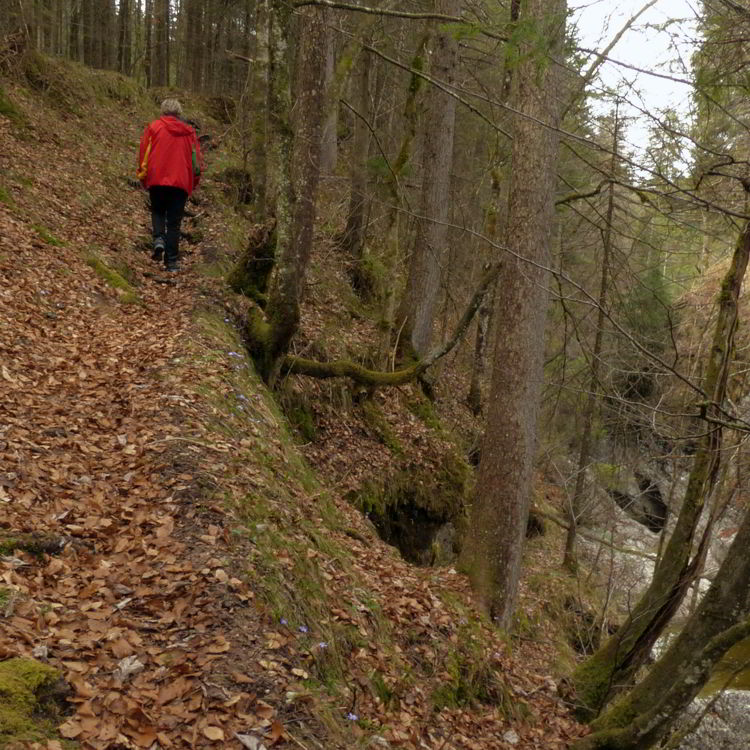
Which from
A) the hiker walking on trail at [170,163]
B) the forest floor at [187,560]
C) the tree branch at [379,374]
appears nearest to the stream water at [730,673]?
the forest floor at [187,560]

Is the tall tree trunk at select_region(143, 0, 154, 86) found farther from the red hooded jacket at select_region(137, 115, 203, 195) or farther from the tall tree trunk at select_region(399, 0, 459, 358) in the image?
the red hooded jacket at select_region(137, 115, 203, 195)

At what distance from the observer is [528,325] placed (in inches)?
267

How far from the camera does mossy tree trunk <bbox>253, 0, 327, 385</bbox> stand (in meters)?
6.36

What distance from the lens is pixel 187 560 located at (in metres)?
4.04

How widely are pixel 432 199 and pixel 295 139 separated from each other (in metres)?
4.50

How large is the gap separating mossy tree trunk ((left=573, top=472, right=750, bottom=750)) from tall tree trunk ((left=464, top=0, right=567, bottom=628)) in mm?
1781

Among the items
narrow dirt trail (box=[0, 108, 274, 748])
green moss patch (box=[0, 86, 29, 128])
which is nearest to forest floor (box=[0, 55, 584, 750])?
narrow dirt trail (box=[0, 108, 274, 748])

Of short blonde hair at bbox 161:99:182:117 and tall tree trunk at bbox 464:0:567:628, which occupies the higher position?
short blonde hair at bbox 161:99:182:117

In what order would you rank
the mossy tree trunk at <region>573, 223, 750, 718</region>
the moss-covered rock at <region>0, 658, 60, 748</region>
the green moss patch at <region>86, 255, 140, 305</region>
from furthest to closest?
the green moss patch at <region>86, 255, 140, 305</region>
the mossy tree trunk at <region>573, 223, 750, 718</region>
the moss-covered rock at <region>0, 658, 60, 748</region>

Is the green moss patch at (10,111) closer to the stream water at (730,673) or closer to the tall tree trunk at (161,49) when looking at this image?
the tall tree trunk at (161,49)

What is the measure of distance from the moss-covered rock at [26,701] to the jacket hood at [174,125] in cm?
735

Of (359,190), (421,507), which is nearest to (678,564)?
(421,507)

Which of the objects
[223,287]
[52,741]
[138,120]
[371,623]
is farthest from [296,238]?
[138,120]

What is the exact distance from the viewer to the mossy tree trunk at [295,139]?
20.9 feet
